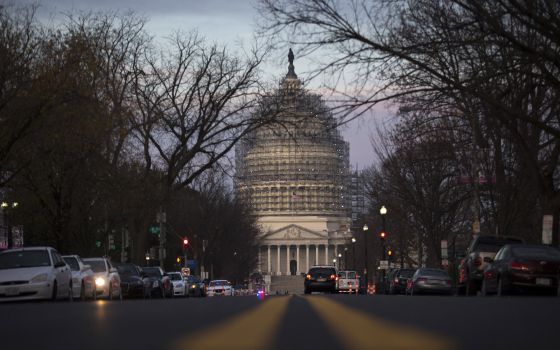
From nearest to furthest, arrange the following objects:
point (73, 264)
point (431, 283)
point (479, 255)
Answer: point (73, 264) → point (479, 255) → point (431, 283)

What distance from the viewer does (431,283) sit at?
43.8m

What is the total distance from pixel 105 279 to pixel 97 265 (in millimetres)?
1657

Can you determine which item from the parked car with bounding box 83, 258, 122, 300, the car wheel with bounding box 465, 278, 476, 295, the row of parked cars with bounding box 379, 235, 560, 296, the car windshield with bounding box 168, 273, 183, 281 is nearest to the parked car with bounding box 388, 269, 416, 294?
the car windshield with bounding box 168, 273, 183, 281

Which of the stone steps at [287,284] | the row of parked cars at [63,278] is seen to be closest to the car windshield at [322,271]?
the row of parked cars at [63,278]

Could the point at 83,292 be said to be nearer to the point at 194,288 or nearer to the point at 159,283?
the point at 159,283

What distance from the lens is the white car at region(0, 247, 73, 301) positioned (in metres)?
27.6

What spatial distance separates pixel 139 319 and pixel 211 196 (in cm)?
8870

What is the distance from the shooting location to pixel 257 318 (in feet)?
43.5

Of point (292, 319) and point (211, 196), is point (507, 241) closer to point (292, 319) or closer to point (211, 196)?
point (292, 319)

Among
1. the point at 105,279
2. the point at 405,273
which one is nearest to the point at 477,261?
the point at 105,279

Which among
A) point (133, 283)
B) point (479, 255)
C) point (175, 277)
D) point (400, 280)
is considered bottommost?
point (400, 280)

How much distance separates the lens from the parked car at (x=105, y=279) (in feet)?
115

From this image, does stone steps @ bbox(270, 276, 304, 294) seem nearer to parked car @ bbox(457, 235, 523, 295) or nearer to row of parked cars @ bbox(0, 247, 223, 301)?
row of parked cars @ bbox(0, 247, 223, 301)

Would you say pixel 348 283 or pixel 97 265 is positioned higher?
pixel 97 265
